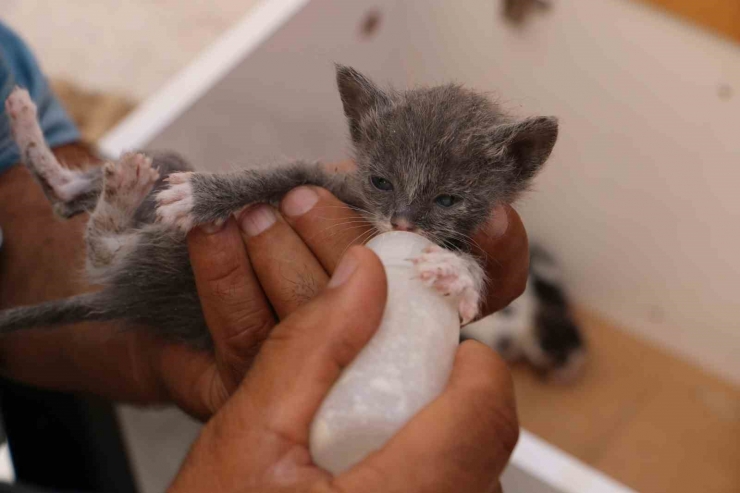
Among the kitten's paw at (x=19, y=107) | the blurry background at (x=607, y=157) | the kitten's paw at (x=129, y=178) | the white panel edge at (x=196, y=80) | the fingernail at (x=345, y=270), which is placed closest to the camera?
the fingernail at (x=345, y=270)

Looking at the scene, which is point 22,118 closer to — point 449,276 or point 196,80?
point 196,80

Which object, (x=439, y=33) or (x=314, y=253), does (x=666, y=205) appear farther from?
(x=314, y=253)

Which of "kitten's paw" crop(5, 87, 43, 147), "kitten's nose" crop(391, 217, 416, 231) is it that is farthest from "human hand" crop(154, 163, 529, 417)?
"kitten's paw" crop(5, 87, 43, 147)

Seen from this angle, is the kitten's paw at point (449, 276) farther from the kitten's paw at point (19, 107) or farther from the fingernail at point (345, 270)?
the kitten's paw at point (19, 107)

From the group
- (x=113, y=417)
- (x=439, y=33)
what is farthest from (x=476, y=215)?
(x=113, y=417)

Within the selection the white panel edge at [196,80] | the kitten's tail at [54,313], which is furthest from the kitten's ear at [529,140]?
the white panel edge at [196,80]

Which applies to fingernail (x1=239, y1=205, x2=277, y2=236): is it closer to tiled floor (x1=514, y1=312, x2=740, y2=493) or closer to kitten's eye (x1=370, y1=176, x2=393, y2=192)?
kitten's eye (x1=370, y1=176, x2=393, y2=192)

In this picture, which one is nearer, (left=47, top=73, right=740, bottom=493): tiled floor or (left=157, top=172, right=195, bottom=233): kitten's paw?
(left=157, top=172, right=195, bottom=233): kitten's paw
